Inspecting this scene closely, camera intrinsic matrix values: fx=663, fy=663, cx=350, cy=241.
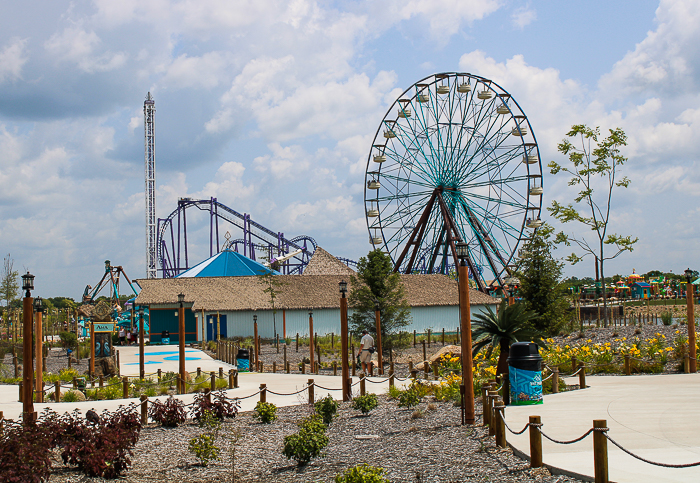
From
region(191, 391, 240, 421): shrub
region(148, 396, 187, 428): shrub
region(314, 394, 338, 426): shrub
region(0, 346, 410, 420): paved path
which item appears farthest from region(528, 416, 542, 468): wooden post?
region(0, 346, 410, 420): paved path

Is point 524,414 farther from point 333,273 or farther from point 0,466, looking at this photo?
point 333,273

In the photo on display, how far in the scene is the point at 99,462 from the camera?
342 inches

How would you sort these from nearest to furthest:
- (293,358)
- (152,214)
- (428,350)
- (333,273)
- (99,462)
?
1. (99,462)
2. (293,358)
3. (428,350)
4. (333,273)
5. (152,214)

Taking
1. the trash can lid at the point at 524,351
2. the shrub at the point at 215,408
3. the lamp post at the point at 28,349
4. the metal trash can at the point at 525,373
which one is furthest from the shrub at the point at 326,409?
the lamp post at the point at 28,349

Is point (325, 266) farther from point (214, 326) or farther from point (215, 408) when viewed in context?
point (215, 408)

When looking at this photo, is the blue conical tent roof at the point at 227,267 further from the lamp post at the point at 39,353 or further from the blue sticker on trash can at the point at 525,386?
the blue sticker on trash can at the point at 525,386

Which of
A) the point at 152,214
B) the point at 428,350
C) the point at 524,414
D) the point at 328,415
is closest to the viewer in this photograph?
the point at 524,414

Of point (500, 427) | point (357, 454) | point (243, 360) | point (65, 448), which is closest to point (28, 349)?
point (65, 448)

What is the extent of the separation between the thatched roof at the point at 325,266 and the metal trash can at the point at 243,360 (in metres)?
27.5

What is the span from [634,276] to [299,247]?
49392mm

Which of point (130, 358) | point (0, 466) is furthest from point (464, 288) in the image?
point (130, 358)

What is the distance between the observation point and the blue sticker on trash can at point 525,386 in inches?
440

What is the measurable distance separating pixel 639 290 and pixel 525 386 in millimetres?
82602

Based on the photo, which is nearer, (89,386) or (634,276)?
(89,386)
